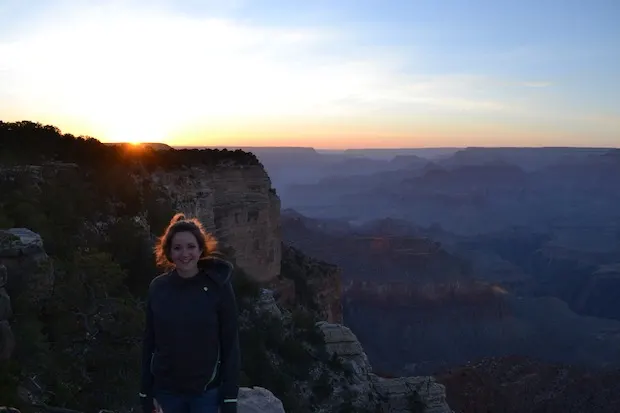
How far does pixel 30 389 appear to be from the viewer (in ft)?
20.0

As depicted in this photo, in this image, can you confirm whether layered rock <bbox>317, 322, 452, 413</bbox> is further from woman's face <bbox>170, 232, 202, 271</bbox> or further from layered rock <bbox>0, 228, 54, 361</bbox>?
woman's face <bbox>170, 232, 202, 271</bbox>

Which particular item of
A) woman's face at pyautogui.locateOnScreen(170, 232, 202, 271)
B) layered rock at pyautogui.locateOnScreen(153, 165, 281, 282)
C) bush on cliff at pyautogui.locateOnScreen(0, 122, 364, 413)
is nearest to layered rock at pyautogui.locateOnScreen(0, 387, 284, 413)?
bush on cliff at pyautogui.locateOnScreen(0, 122, 364, 413)

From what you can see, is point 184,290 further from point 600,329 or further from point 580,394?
point 600,329

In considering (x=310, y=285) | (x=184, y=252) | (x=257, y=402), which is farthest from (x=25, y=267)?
(x=310, y=285)

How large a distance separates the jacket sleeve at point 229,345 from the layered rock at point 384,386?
12095 mm

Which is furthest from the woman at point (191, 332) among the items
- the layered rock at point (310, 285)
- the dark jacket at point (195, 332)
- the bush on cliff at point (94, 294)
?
the layered rock at point (310, 285)

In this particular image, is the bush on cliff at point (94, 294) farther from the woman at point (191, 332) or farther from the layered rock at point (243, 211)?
the woman at point (191, 332)

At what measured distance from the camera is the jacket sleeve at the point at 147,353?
374cm

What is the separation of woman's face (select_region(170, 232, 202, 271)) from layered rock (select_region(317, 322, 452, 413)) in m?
12.5

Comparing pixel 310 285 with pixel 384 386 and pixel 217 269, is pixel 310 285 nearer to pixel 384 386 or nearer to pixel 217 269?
pixel 384 386

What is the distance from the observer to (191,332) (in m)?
3.56

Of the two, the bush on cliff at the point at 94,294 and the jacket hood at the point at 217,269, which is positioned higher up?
the jacket hood at the point at 217,269

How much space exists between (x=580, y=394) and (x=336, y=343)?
23.4 m

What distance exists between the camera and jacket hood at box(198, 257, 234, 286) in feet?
11.9
